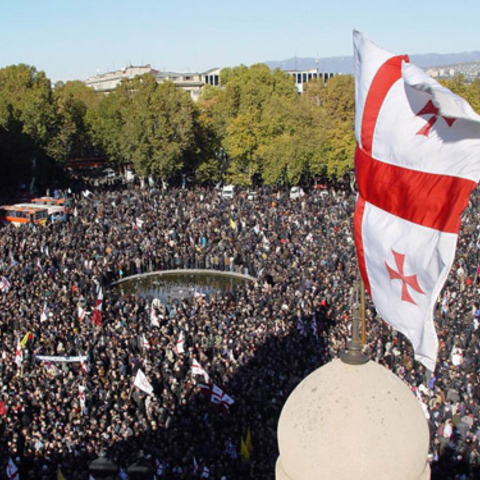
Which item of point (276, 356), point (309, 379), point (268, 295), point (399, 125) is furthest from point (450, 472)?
point (268, 295)

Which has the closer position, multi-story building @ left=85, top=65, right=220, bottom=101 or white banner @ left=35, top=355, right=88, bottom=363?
white banner @ left=35, top=355, right=88, bottom=363

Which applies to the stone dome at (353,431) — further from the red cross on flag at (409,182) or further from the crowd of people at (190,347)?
the crowd of people at (190,347)

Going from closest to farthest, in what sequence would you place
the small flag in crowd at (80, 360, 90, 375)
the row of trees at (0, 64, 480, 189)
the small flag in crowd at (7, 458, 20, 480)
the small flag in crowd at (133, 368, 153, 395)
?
1. the small flag in crowd at (7, 458, 20, 480)
2. the small flag in crowd at (133, 368, 153, 395)
3. the small flag in crowd at (80, 360, 90, 375)
4. the row of trees at (0, 64, 480, 189)

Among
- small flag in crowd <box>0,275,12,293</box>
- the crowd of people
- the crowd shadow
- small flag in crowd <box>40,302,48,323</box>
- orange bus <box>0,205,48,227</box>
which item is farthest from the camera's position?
orange bus <box>0,205,48,227</box>

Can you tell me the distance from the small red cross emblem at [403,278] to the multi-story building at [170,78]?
80264 millimetres

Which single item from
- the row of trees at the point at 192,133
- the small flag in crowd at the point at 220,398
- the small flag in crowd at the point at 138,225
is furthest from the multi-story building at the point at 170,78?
the small flag in crowd at the point at 220,398

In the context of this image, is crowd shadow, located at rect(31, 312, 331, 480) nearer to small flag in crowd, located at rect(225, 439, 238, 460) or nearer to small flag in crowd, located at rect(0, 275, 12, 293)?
small flag in crowd, located at rect(225, 439, 238, 460)

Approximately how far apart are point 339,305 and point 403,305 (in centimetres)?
1506

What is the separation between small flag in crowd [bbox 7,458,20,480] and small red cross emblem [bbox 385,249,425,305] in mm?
9034

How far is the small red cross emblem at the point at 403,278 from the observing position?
6.86 m

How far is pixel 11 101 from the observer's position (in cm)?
5031

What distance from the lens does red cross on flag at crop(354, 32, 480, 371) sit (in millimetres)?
6461

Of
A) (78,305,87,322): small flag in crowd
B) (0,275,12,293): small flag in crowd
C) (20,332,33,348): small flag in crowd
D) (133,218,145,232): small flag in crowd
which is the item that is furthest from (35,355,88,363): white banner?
(133,218,145,232): small flag in crowd

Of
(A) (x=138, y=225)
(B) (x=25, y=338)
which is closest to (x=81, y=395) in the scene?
(B) (x=25, y=338)
